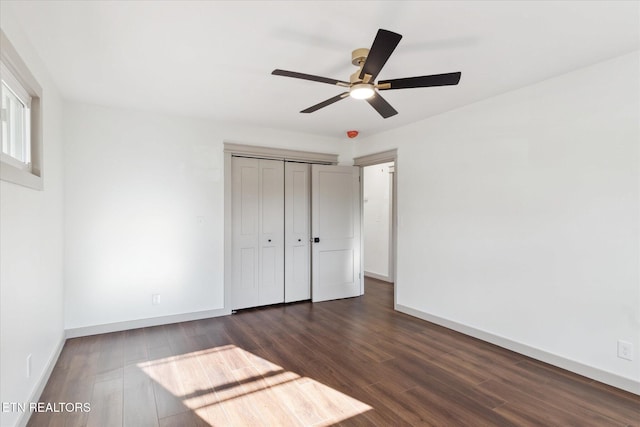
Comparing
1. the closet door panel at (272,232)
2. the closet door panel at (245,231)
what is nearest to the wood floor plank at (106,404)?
the closet door panel at (245,231)

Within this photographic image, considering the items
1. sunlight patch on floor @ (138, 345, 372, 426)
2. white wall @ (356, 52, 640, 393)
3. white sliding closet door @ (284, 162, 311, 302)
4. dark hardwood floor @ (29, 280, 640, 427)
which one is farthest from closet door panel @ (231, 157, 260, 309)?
white wall @ (356, 52, 640, 393)

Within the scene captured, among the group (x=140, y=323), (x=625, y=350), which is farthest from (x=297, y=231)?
(x=625, y=350)

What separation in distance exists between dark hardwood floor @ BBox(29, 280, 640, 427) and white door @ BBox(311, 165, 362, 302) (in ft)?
4.29

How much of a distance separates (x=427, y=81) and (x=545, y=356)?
2.68 meters

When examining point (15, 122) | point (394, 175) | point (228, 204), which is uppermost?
point (15, 122)

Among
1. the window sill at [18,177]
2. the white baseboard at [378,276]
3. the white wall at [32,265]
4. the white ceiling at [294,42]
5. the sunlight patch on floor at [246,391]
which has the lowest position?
the sunlight patch on floor at [246,391]

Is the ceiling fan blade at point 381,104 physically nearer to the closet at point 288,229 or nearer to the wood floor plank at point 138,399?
the closet at point 288,229

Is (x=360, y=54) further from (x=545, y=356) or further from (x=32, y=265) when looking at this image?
(x=545, y=356)

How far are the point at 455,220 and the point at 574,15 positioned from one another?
220 cm

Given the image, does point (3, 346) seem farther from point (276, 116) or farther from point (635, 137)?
point (635, 137)

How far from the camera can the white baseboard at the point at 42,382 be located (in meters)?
1.97

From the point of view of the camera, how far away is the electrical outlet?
239cm

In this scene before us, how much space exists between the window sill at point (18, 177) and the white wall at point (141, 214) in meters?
1.19

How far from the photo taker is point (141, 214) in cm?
374
